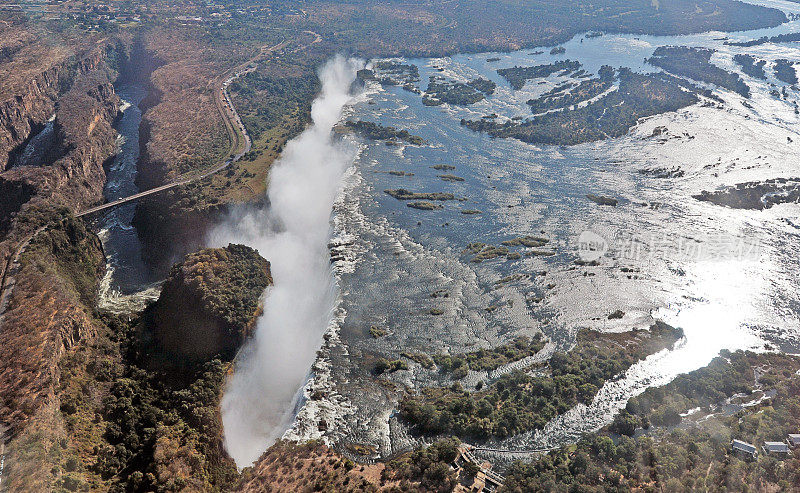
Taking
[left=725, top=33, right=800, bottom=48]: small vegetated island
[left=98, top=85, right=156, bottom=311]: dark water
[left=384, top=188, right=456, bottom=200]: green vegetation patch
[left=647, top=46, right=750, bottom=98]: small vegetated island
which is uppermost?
[left=725, top=33, right=800, bottom=48]: small vegetated island

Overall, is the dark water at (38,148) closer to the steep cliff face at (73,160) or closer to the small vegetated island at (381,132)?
the steep cliff face at (73,160)

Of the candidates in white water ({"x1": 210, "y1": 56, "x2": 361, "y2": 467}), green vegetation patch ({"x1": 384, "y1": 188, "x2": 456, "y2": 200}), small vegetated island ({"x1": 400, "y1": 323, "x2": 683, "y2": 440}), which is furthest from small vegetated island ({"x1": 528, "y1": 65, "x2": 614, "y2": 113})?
small vegetated island ({"x1": 400, "y1": 323, "x2": 683, "y2": 440})

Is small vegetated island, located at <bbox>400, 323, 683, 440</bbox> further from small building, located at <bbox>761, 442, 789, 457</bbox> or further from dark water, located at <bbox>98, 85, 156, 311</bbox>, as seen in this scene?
dark water, located at <bbox>98, 85, 156, 311</bbox>

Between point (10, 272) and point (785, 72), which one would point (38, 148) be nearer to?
point (10, 272)

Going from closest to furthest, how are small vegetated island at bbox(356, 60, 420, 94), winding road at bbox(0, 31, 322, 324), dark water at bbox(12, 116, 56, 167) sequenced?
winding road at bbox(0, 31, 322, 324) < dark water at bbox(12, 116, 56, 167) < small vegetated island at bbox(356, 60, 420, 94)

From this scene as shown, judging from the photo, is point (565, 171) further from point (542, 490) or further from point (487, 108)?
point (542, 490)

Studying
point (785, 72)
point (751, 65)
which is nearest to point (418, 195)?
point (785, 72)

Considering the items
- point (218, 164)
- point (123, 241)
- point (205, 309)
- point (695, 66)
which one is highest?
point (695, 66)
